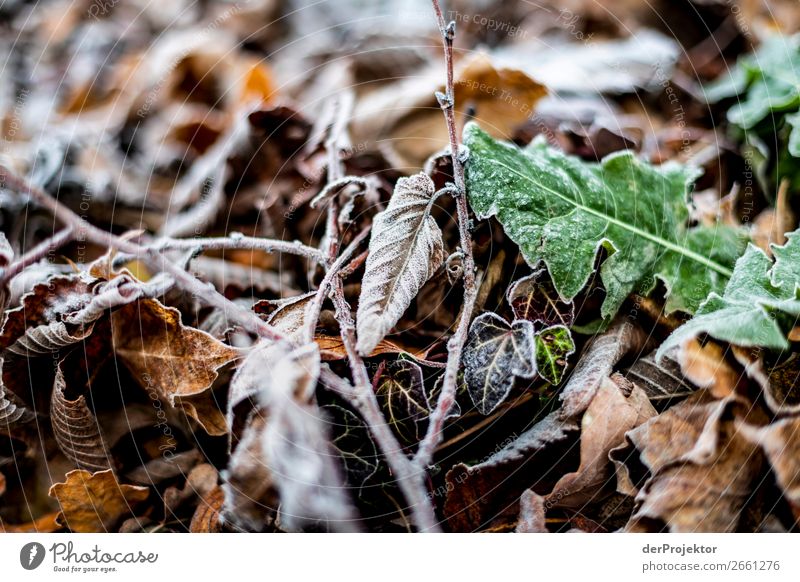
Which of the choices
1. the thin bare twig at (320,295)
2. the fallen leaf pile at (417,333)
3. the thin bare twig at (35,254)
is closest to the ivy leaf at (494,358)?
the fallen leaf pile at (417,333)

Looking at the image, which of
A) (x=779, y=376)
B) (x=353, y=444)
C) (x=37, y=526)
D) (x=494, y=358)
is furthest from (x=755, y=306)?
(x=37, y=526)

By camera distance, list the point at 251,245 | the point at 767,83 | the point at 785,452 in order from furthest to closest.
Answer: the point at 767,83, the point at 251,245, the point at 785,452

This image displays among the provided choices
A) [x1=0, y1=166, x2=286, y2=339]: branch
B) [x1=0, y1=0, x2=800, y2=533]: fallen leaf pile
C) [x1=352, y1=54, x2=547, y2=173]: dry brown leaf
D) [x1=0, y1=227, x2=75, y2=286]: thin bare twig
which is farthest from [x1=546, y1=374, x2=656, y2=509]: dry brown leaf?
[x1=0, y1=227, x2=75, y2=286]: thin bare twig

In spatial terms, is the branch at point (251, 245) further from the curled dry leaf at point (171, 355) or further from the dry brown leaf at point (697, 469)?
the dry brown leaf at point (697, 469)

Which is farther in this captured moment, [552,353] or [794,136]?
[794,136]

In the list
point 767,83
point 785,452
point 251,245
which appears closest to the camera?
point 785,452

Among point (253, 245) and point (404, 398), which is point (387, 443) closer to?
point (404, 398)
